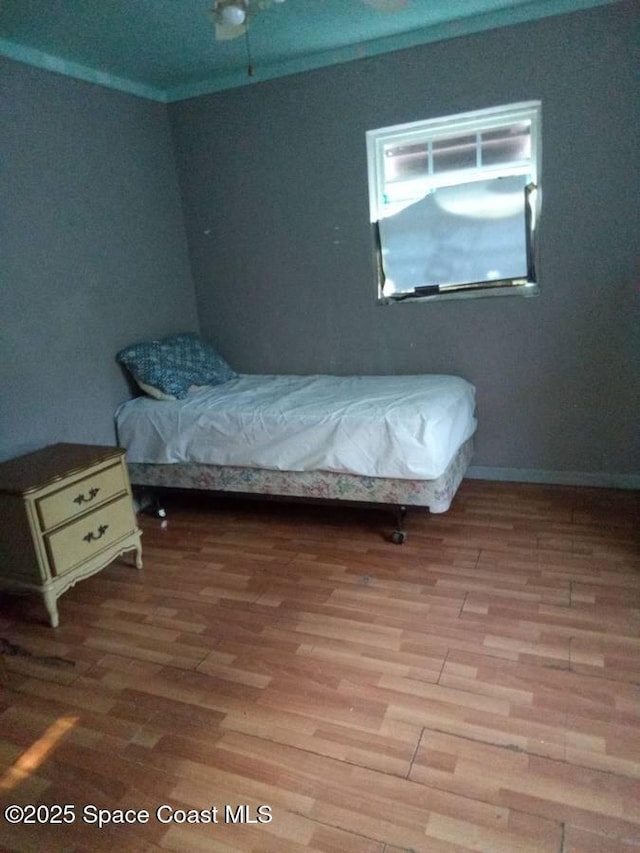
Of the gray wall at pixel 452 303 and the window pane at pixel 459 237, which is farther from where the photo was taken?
the window pane at pixel 459 237

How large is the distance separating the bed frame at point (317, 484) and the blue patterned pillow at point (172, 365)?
18.0 inches

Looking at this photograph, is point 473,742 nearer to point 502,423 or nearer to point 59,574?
point 59,574

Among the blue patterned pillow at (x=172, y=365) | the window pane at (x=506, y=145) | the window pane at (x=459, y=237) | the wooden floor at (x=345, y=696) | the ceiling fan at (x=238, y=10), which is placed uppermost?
the ceiling fan at (x=238, y=10)

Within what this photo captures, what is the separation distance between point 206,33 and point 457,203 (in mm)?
1535

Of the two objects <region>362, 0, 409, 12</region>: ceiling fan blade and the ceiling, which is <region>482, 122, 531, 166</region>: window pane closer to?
the ceiling

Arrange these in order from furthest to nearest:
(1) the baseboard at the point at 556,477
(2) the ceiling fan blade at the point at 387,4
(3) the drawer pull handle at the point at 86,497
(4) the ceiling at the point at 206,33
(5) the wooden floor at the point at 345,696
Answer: (1) the baseboard at the point at 556,477 → (4) the ceiling at the point at 206,33 → (3) the drawer pull handle at the point at 86,497 → (2) the ceiling fan blade at the point at 387,4 → (5) the wooden floor at the point at 345,696

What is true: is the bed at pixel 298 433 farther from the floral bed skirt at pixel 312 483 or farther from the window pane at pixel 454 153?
the window pane at pixel 454 153

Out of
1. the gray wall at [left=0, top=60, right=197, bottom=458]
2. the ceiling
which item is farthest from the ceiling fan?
the gray wall at [left=0, top=60, right=197, bottom=458]

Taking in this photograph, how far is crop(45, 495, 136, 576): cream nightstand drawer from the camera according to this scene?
216 centimetres

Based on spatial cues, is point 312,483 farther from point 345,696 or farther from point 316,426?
point 345,696

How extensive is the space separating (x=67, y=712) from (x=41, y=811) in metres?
0.35

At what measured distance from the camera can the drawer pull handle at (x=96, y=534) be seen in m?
2.29

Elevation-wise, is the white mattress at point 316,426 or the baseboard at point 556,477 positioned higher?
the white mattress at point 316,426

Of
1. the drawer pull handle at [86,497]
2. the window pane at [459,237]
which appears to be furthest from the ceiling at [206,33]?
the drawer pull handle at [86,497]
